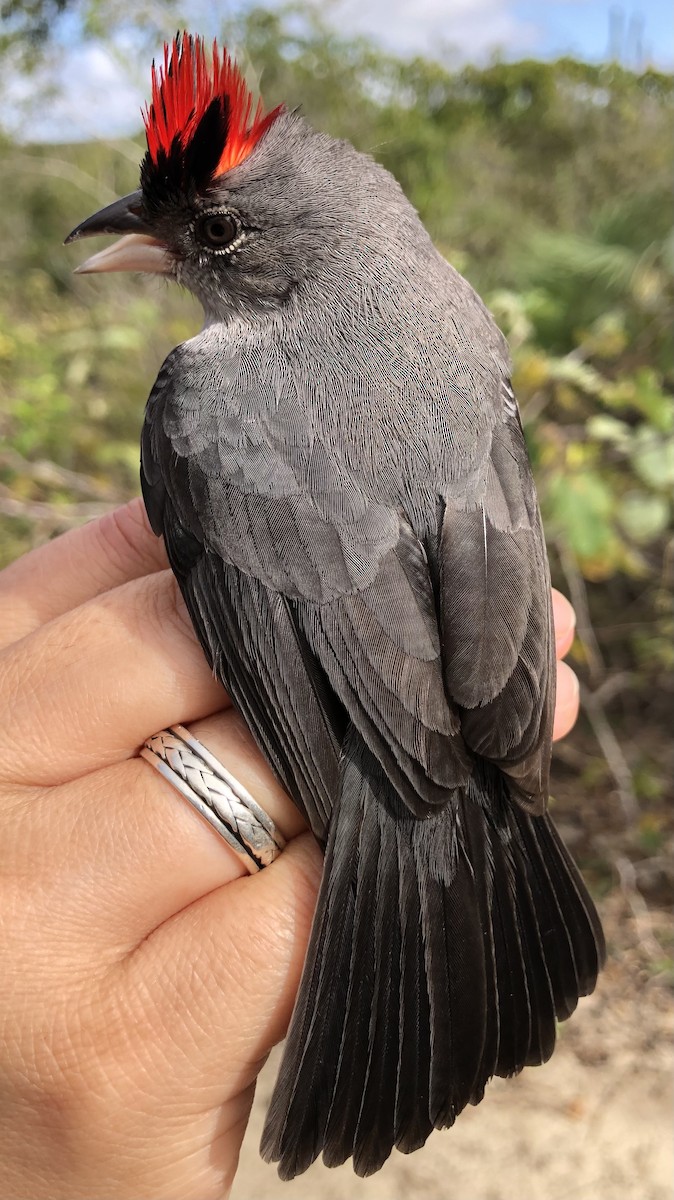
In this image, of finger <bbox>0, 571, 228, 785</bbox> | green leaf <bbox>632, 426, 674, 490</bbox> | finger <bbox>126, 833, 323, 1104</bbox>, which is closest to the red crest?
finger <bbox>0, 571, 228, 785</bbox>

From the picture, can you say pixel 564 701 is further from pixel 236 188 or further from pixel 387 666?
pixel 236 188

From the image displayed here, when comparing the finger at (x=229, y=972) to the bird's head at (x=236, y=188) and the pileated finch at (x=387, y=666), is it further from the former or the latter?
the bird's head at (x=236, y=188)

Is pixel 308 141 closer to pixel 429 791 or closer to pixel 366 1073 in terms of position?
pixel 429 791

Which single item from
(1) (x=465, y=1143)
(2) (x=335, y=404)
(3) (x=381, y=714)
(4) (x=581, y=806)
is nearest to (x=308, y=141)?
(2) (x=335, y=404)

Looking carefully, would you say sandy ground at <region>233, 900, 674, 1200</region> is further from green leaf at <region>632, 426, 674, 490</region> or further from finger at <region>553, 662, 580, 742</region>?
green leaf at <region>632, 426, 674, 490</region>

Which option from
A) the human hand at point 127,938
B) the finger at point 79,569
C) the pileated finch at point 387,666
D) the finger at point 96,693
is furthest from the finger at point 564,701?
the finger at point 79,569

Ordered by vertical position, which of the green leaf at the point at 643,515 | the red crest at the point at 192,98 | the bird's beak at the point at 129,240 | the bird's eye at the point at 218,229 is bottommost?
the green leaf at the point at 643,515
